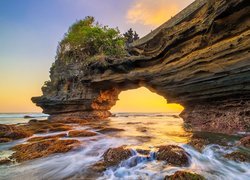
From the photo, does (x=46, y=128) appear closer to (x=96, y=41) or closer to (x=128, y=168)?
(x=128, y=168)

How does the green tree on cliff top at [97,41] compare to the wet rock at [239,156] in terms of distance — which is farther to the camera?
the green tree on cliff top at [97,41]

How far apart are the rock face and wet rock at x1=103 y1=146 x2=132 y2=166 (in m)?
6.00

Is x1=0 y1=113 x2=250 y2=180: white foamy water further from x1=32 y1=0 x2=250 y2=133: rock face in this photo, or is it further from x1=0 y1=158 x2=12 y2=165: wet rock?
x1=32 y1=0 x2=250 y2=133: rock face

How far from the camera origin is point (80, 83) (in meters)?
22.5

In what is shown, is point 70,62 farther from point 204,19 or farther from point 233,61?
point 233,61

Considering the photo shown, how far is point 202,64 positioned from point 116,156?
676 cm

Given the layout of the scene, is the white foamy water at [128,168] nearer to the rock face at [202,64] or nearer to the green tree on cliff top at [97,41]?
the rock face at [202,64]

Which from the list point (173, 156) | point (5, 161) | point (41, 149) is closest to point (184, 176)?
point (173, 156)

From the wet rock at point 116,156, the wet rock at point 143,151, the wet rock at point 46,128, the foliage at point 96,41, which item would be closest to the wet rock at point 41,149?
the wet rock at point 116,156

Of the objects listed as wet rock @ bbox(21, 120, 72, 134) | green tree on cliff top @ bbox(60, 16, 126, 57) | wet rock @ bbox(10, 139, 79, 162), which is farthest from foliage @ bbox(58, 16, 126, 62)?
wet rock @ bbox(10, 139, 79, 162)

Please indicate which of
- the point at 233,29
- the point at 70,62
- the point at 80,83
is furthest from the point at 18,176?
the point at 70,62

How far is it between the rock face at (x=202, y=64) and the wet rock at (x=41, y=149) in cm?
673

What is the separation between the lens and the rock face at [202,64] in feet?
30.0

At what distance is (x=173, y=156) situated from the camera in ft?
18.1
